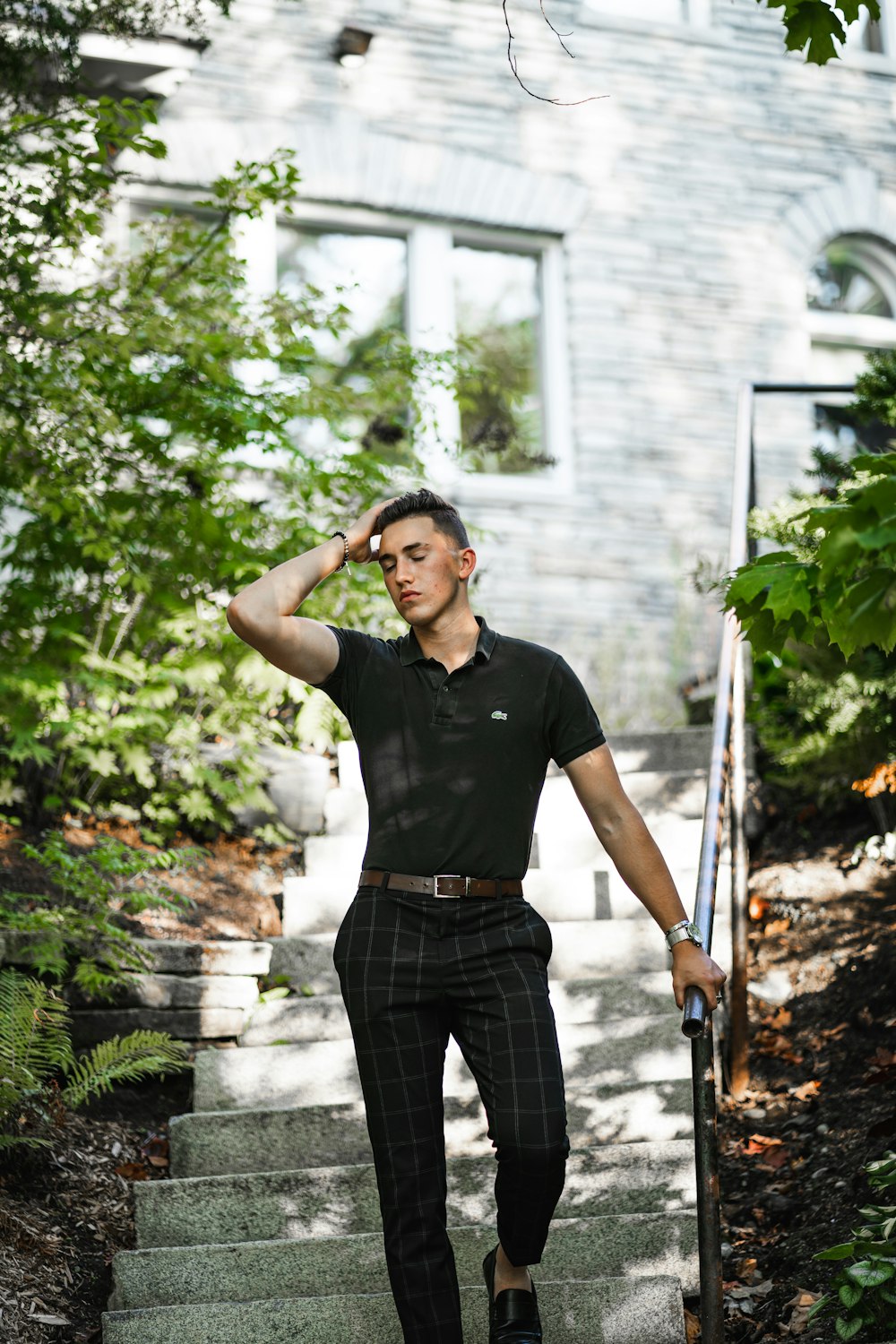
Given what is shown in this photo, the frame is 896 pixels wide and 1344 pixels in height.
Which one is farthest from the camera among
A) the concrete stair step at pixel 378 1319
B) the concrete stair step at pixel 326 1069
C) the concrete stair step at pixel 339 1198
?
the concrete stair step at pixel 326 1069

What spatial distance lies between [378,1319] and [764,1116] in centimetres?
158

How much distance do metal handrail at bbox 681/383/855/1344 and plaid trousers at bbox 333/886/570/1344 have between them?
334 millimetres

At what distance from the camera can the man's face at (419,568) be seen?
2.88 m

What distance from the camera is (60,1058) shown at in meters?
3.80

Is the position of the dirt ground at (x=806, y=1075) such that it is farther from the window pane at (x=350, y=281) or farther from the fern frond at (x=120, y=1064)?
the window pane at (x=350, y=281)

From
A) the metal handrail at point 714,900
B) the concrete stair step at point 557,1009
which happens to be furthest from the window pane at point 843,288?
the concrete stair step at point 557,1009

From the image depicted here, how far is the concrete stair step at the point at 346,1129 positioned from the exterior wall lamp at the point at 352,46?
6.42m

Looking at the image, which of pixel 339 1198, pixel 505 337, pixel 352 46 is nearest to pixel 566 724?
pixel 339 1198

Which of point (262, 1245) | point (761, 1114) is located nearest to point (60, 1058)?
point (262, 1245)

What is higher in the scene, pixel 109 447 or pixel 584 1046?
pixel 109 447

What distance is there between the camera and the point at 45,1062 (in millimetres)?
3873

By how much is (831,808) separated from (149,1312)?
11.9 feet

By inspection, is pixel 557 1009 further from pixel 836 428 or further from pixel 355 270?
pixel 836 428

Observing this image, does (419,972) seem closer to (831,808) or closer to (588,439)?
(831,808)
